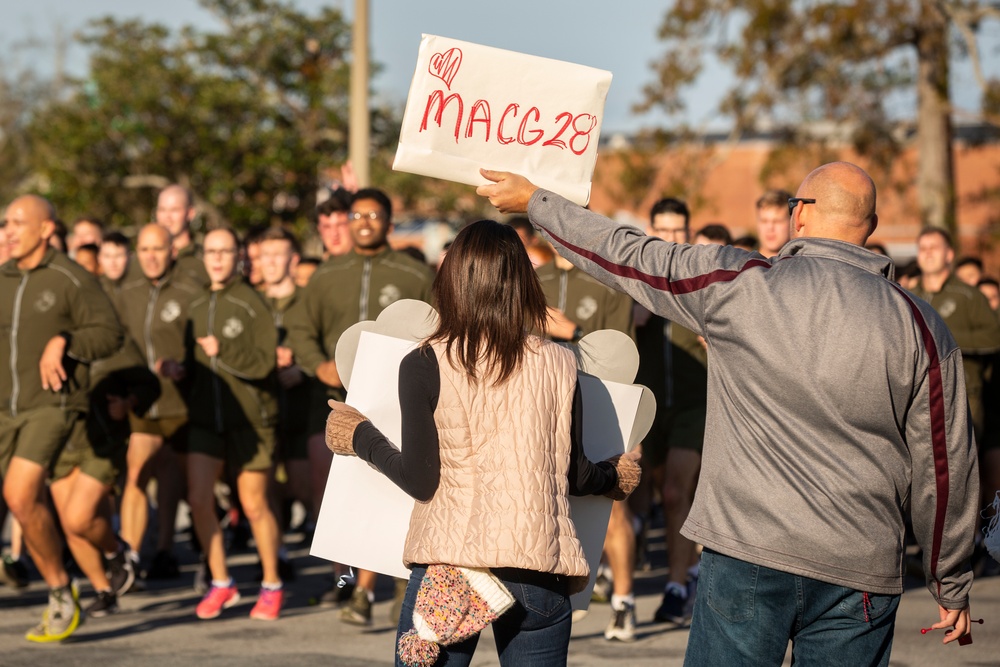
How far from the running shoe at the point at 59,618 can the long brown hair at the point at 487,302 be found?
4053 millimetres

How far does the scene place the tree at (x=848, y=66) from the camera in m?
21.3

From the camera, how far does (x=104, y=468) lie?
7508 millimetres

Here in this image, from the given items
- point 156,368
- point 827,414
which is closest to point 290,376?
point 156,368

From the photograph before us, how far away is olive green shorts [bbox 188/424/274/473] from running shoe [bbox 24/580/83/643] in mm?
1283

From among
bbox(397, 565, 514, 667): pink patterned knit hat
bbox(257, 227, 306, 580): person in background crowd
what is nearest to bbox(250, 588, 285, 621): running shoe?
bbox(257, 227, 306, 580): person in background crowd

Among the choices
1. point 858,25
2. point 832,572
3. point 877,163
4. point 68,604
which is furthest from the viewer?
point 877,163

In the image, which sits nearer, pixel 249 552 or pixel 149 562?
pixel 149 562

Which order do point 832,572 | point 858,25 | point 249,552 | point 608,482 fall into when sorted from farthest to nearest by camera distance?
point 858,25, point 249,552, point 608,482, point 832,572

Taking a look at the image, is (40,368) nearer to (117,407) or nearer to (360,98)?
(117,407)

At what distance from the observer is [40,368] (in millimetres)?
6980

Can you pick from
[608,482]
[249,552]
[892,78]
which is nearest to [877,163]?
[892,78]

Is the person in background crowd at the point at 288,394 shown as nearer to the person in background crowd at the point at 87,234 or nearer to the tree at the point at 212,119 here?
the person in background crowd at the point at 87,234

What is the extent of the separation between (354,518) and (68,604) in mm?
3479

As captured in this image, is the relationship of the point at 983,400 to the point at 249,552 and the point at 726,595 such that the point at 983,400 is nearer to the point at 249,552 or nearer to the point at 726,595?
the point at 249,552
